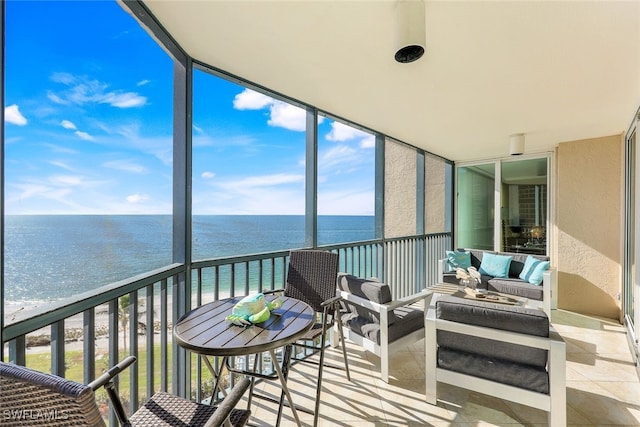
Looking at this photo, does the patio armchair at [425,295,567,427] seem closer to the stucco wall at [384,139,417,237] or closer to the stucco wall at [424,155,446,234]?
the stucco wall at [424,155,446,234]

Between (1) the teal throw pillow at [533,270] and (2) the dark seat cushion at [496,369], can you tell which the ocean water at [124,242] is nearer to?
(2) the dark seat cushion at [496,369]

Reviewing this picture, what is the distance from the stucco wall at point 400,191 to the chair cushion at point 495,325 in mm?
10148

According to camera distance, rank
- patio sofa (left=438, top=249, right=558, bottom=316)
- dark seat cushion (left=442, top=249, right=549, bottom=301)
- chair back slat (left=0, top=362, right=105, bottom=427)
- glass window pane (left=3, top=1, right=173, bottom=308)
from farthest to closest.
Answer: glass window pane (left=3, top=1, right=173, bottom=308)
dark seat cushion (left=442, top=249, right=549, bottom=301)
patio sofa (left=438, top=249, right=558, bottom=316)
chair back slat (left=0, top=362, right=105, bottom=427)

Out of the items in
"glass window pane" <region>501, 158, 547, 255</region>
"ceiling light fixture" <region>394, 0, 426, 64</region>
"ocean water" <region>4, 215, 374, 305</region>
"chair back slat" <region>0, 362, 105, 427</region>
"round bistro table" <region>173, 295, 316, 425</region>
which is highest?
"ceiling light fixture" <region>394, 0, 426, 64</region>

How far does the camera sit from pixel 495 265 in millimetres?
4539

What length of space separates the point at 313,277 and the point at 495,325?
1392mm

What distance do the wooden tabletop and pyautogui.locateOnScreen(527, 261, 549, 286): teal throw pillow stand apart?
147 inches

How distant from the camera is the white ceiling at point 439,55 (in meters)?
1.69

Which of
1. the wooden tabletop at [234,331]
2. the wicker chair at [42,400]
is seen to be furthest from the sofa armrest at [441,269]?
the wicker chair at [42,400]

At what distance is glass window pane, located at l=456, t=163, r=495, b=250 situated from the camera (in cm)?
603

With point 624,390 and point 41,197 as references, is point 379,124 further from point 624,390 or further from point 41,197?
point 41,197

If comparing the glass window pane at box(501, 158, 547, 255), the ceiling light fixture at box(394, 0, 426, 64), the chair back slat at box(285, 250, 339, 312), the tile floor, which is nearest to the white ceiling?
the ceiling light fixture at box(394, 0, 426, 64)

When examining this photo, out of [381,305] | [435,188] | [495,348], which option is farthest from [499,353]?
[435,188]

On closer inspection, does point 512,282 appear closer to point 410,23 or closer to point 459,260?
point 459,260
